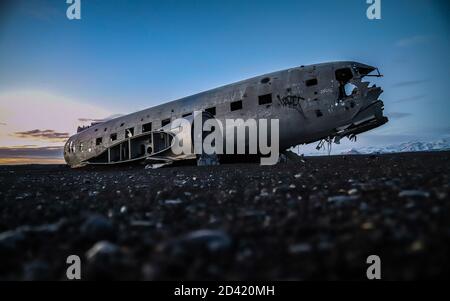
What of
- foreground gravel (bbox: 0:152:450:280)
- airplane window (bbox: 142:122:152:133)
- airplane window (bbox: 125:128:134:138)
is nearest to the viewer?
foreground gravel (bbox: 0:152:450:280)

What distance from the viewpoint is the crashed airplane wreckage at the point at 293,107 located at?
47.7ft

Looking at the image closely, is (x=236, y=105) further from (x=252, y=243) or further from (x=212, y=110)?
(x=252, y=243)

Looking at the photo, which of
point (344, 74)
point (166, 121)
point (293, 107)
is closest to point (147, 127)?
point (166, 121)

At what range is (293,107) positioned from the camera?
51.2 ft

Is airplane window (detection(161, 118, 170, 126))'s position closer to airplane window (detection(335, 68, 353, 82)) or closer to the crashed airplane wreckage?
the crashed airplane wreckage

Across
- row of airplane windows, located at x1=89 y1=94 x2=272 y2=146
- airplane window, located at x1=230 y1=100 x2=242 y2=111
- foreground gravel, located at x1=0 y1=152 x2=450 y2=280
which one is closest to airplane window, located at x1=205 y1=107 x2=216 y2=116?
row of airplane windows, located at x1=89 y1=94 x2=272 y2=146

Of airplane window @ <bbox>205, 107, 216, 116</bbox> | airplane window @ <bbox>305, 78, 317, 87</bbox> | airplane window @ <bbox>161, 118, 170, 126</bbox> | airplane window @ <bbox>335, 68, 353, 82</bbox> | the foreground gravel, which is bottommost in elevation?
the foreground gravel

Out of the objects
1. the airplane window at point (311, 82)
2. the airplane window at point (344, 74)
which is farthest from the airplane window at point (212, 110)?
the airplane window at point (344, 74)

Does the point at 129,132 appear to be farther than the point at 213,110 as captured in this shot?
Yes

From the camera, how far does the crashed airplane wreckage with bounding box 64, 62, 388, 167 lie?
47.7 ft

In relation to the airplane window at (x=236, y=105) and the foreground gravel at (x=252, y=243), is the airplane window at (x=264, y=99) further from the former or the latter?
the foreground gravel at (x=252, y=243)
